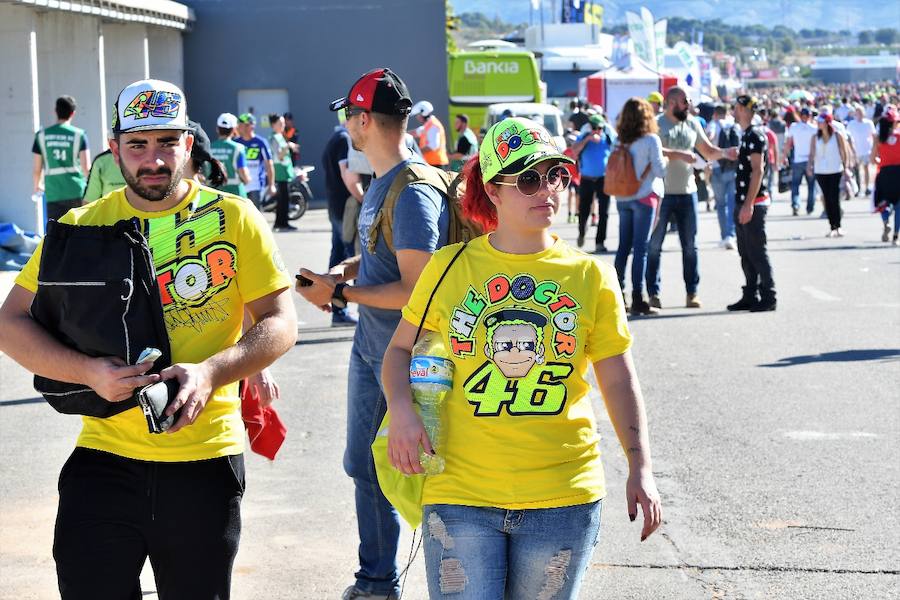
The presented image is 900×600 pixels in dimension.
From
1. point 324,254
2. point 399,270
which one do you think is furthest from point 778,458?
point 324,254

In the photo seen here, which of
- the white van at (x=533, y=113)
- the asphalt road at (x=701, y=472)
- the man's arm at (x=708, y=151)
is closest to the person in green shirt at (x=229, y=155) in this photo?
the asphalt road at (x=701, y=472)

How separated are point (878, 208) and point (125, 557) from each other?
668 inches

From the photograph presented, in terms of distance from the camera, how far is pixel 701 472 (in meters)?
7.32

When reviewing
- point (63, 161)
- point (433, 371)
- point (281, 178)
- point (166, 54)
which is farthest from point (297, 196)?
point (433, 371)

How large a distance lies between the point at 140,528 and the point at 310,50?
28994mm

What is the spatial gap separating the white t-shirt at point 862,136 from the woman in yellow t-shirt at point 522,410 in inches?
1026

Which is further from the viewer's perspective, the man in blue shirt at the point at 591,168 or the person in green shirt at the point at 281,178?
the person in green shirt at the point at 281,178

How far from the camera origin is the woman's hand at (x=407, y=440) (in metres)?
3.57

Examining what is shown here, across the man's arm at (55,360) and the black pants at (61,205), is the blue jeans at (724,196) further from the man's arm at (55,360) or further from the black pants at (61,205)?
the man's arm at (55,360)

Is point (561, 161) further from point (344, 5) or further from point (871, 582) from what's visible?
point (344, 5)

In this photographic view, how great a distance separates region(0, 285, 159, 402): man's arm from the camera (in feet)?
11.4

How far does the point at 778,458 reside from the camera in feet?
24.9

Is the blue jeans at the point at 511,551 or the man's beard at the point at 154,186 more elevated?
the man's beard at the point at 154,186

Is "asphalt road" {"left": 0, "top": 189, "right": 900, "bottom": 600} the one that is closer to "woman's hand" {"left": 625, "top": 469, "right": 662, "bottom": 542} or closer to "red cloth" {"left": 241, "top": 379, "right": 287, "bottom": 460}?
"red cloth" {"left": 241, "top": 379, "right": 287, "bottom": 460}
